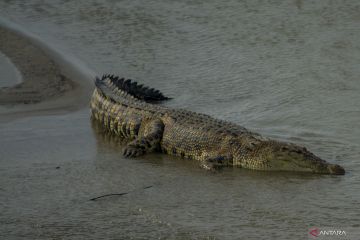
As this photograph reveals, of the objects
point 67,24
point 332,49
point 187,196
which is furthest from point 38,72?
point 187,196

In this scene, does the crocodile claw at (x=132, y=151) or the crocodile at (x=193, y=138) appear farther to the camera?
the crocodile claw at (x=132, y=151)

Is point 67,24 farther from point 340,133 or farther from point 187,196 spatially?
point 187,196

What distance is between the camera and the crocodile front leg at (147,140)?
7.43 m

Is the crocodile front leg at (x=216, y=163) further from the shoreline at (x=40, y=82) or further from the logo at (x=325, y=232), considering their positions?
the shoreline at (x=40, y=82)

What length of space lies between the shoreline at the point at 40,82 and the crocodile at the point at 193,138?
64 centimetres

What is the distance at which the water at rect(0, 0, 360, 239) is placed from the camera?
5523 millimetres

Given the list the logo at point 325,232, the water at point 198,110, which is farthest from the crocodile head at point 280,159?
the logo at point 325,232

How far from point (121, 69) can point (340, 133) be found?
399 centimetres

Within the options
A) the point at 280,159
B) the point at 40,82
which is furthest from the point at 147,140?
the point at 40,82

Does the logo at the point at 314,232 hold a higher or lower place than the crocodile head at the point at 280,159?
higher

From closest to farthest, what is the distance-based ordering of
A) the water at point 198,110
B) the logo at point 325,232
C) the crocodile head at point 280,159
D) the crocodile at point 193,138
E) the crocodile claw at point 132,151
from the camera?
the logo at point 325,232
the water at point 198,110
the crocodile head at point 280,159
the crocodile at point 193,138
the crocodile claw at point 132,151

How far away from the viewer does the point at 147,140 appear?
757 centimetres

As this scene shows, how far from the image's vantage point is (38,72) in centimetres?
1046

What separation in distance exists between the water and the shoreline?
12.6 inches
